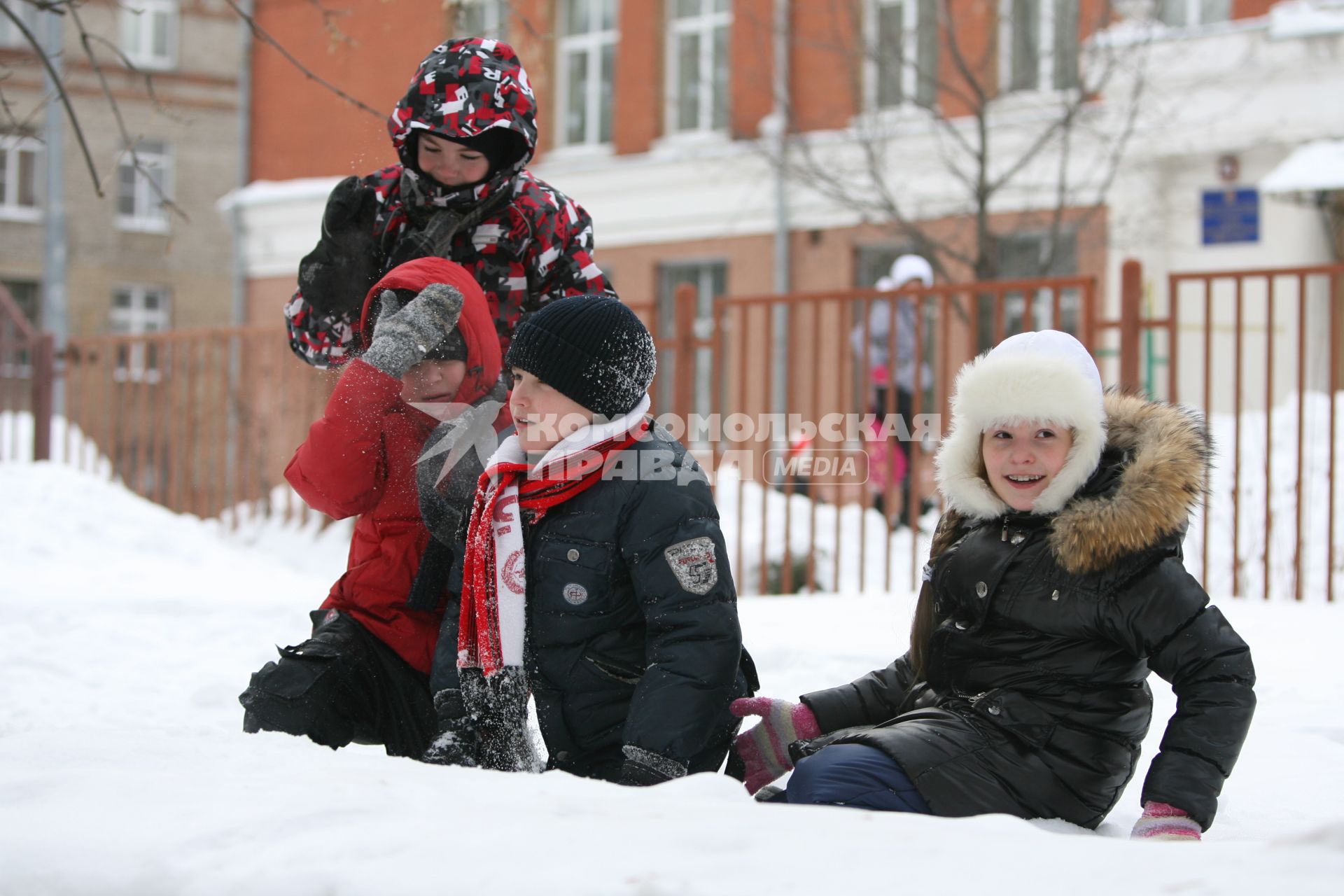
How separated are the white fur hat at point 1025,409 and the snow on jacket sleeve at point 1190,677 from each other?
10.5 inches

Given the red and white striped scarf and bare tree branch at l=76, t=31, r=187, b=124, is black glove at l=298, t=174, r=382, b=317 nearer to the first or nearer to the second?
the red and white striped scarf

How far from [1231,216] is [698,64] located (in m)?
6.45

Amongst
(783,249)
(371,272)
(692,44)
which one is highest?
→ (692,44)

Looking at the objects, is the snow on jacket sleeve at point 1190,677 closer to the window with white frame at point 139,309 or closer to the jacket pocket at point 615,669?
the jacket pocket at point 615,669

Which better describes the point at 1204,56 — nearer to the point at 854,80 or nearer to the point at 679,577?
the point at 854,80

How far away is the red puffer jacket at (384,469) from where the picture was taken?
2844 mm

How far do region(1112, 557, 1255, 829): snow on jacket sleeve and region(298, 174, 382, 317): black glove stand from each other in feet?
5.76

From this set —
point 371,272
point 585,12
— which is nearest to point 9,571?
point 371,272

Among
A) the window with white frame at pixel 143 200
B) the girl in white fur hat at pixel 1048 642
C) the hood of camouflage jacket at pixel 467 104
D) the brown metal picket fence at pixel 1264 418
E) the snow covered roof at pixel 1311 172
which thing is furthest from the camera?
the window with white frame at pixel 143 200

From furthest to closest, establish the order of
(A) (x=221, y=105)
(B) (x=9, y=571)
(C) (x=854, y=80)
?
(A) (x=221, y=105) < (C) (x=854, y=80) < (B) (x=9, y=571)

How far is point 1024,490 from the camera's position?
8.95ft

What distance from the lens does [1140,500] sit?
2539 mm

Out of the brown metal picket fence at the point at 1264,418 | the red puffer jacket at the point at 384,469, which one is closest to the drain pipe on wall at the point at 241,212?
the brown metal picket fence at the point at 1264,418

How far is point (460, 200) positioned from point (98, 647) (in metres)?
3.24
